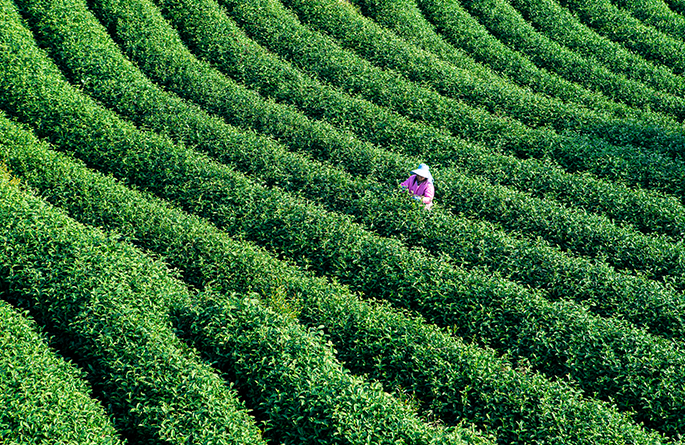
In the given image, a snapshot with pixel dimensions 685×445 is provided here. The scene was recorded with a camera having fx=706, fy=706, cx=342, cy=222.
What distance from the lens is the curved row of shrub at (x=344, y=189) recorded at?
622 inches

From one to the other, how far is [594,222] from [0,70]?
55.5 feet

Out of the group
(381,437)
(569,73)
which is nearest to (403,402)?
(381,437)

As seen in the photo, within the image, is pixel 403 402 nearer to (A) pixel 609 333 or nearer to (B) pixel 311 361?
(B) pixel 311 361

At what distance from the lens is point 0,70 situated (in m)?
20.2

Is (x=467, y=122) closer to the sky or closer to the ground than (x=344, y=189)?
closer to the sky

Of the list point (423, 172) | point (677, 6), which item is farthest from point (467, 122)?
point (677, 6)

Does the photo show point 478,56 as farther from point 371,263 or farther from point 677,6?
point 371,263

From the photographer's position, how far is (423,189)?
18172 millimetres

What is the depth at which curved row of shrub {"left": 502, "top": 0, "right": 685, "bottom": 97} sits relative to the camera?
25781 millimetres

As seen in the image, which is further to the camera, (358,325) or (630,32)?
(630,32)

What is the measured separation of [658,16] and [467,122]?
42.9ft

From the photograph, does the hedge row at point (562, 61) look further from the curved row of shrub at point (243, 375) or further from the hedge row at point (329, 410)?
the hedge row at point (329, 410)

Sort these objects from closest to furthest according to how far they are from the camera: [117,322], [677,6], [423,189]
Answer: [117,322]
[423,189]
[677,6]

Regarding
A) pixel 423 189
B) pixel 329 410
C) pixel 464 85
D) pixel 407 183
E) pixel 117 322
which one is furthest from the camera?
pixel 464 85
